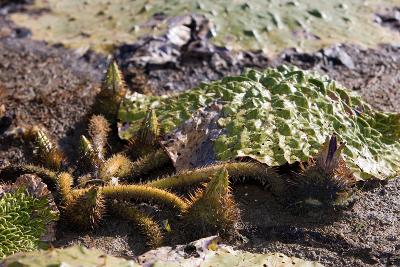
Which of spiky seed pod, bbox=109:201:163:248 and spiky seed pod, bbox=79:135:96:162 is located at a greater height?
spiky seed pod, bbox=79:135:96:162

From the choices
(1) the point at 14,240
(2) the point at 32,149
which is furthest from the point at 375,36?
(1) the point at 14,240

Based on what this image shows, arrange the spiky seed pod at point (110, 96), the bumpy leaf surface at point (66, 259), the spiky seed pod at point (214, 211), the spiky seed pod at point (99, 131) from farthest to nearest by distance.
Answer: the spiky seed pod at point (110, 96) → the spiky seed pod at point (99, 131) → the spiky seed pod at point (214, 211) → the bumpy leaf surface at point (66, 259)

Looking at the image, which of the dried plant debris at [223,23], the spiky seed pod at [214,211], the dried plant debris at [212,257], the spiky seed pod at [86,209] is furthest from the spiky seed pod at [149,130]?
the dried plant debris at [223,23]

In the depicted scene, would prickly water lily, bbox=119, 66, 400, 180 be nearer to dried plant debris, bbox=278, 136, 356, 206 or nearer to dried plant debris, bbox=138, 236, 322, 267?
dried plant debris, bbox=278, 136, 356, 206

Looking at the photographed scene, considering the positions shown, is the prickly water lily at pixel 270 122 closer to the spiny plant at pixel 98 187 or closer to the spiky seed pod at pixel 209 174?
the spiky seed pod at pixel 209 174

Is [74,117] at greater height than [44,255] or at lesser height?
lesser

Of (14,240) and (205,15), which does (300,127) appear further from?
(205,15)

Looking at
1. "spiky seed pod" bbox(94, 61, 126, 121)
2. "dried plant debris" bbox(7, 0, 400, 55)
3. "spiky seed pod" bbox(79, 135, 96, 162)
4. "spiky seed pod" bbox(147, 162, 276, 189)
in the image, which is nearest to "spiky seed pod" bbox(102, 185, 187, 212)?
"spiky seed pod" bbox(147, 162, 276, 189)
